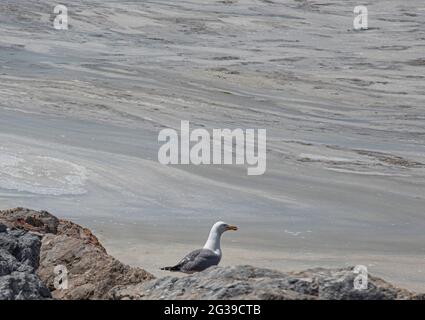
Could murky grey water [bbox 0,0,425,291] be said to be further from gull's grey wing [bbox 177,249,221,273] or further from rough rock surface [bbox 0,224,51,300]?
rough rock surface [bbox 0,224,51,300]

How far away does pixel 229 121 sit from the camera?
23.3 metres

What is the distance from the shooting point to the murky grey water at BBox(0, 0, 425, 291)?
47.4 ft

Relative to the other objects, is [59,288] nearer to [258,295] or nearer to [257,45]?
[258,295]

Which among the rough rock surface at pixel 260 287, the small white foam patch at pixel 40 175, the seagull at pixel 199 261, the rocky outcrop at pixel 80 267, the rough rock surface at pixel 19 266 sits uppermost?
the rough rock surface at pixel 260 287

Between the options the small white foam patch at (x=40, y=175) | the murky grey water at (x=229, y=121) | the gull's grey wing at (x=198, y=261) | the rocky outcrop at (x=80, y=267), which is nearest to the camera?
the rocky outcrop at (x=80, y=267)

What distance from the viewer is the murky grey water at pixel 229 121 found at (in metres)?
14.5

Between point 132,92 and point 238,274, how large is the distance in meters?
20.3

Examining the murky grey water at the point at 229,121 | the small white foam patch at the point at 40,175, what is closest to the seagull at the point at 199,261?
the murky grey water at the point at 229,121

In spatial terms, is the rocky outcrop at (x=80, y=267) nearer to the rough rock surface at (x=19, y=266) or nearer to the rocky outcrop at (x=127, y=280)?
the rocky outcrop at (x=127, y=280)

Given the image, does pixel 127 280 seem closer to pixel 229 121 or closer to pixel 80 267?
pixel 80 267

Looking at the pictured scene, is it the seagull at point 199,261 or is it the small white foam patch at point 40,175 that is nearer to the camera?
the seagull at point 199,261

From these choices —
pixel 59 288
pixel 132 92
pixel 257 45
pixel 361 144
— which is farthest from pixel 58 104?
pixel 59 288

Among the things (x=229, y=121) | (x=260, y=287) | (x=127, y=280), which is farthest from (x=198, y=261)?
(x=229, y=121)

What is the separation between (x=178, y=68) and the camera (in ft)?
96.0
